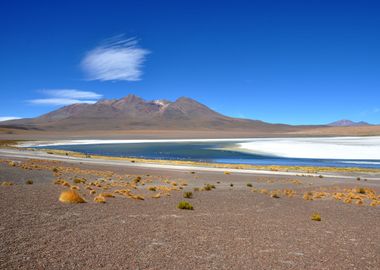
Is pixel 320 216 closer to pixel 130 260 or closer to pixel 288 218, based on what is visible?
pixel 288 218

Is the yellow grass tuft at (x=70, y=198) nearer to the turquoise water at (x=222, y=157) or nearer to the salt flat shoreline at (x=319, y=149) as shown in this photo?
the turquoise water at (x=222, y=157)

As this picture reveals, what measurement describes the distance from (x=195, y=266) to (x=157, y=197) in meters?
9.06

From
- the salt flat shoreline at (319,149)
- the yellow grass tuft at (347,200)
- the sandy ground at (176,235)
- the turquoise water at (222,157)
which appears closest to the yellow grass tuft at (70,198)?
the sandy ground at (176,235)

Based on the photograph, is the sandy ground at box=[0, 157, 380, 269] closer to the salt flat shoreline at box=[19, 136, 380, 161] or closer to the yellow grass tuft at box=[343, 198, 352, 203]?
the yellow grass tuft at box=[343, 198, 352, 203]

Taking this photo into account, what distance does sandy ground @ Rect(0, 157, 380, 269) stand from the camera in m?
7.36

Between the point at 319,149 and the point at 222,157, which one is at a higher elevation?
the point at 319,149

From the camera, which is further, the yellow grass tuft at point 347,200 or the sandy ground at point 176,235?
the yellow grass tuft at point 347,200

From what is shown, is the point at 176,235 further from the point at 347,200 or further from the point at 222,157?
the point at 222,157

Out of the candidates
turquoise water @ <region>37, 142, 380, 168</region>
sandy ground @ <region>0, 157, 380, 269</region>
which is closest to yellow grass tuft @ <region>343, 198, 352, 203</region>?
sandy ground @ <region>0, 157, 380, 269</region>

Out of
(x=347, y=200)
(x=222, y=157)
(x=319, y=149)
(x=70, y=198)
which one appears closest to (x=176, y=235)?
(x=70, y=198)

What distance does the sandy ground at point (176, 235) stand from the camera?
290 inches

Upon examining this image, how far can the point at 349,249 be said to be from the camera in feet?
28.7

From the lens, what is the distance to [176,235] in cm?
940

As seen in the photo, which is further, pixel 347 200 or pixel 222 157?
pixel 222 157
